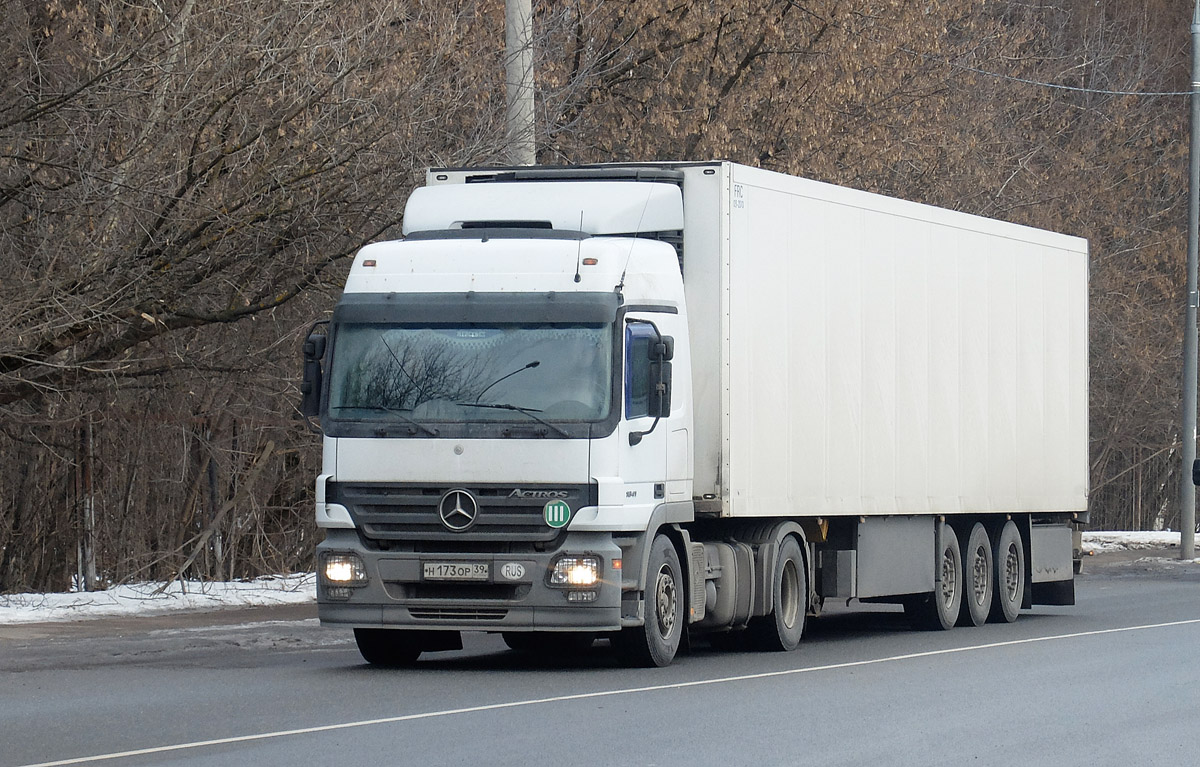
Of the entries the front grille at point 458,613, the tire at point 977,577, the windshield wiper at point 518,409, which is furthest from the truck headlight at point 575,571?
the tire at point 977,577

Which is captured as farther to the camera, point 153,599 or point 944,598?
point 153,599

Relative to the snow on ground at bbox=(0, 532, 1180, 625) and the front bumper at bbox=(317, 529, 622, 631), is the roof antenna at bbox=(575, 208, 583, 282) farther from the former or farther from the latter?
the snow on ground at bbox=(0, 532, 1180, 625)

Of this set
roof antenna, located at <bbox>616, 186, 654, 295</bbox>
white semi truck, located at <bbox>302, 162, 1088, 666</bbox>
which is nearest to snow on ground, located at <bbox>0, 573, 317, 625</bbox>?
white semi truck, located at <bbox>302, 162, 1088, 666</bbox>

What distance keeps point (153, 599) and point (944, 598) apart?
7915mm

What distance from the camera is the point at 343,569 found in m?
14.3

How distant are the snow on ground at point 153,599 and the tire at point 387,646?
4.69m

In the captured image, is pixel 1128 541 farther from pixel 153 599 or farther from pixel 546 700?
pixel 546 700

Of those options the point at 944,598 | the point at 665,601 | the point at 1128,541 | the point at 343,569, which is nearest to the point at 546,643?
the point at 665,601

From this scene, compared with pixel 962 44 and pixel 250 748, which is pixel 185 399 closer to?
pixel 250 748

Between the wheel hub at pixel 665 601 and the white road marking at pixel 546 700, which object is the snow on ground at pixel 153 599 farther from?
the white road marking at pixel 546 700

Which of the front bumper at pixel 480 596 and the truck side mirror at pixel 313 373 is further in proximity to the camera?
the truck side mirror at pixel 313 373

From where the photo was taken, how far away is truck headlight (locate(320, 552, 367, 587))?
1423 centimetres

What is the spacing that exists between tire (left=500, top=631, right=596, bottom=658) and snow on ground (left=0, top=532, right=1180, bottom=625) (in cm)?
454

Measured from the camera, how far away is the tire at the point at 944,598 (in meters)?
19.4
